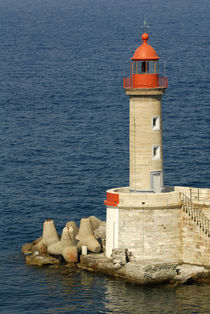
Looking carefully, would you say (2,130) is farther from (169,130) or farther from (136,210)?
(136,210)

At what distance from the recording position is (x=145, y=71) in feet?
207

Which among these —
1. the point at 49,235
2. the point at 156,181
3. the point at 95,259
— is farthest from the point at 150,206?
the point at 49,235

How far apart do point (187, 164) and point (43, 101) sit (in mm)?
52655

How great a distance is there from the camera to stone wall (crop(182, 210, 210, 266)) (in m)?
60.6

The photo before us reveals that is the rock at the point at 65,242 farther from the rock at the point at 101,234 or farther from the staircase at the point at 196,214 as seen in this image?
the staircase at the point at 196,214

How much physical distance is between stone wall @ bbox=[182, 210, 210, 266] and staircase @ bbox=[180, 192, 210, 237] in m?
0.23

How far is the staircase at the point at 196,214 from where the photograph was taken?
6053cm

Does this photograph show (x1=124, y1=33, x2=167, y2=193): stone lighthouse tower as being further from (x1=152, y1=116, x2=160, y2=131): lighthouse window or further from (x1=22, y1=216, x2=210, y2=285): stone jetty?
(x1=22, y1=216, x2=210, y2=285): stone jetty

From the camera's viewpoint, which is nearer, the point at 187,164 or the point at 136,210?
the point at 136,210

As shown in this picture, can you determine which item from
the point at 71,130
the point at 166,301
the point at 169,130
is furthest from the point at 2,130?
the point at 166,301

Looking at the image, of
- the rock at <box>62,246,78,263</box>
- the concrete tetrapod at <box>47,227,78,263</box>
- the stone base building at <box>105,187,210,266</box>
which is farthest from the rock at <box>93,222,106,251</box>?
the stone base building at <box>105,187,210,266</box>

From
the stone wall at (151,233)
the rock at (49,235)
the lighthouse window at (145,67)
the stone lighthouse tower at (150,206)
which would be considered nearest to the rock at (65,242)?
the rock at (49,235)

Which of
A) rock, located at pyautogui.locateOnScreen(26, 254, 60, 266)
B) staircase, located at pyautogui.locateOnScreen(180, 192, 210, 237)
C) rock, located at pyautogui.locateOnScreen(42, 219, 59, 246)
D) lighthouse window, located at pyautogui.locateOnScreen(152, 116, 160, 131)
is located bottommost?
rock, located at pyautogui.locateOnScreen(26, 254, 60, 266)

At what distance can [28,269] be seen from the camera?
63.4 metres
